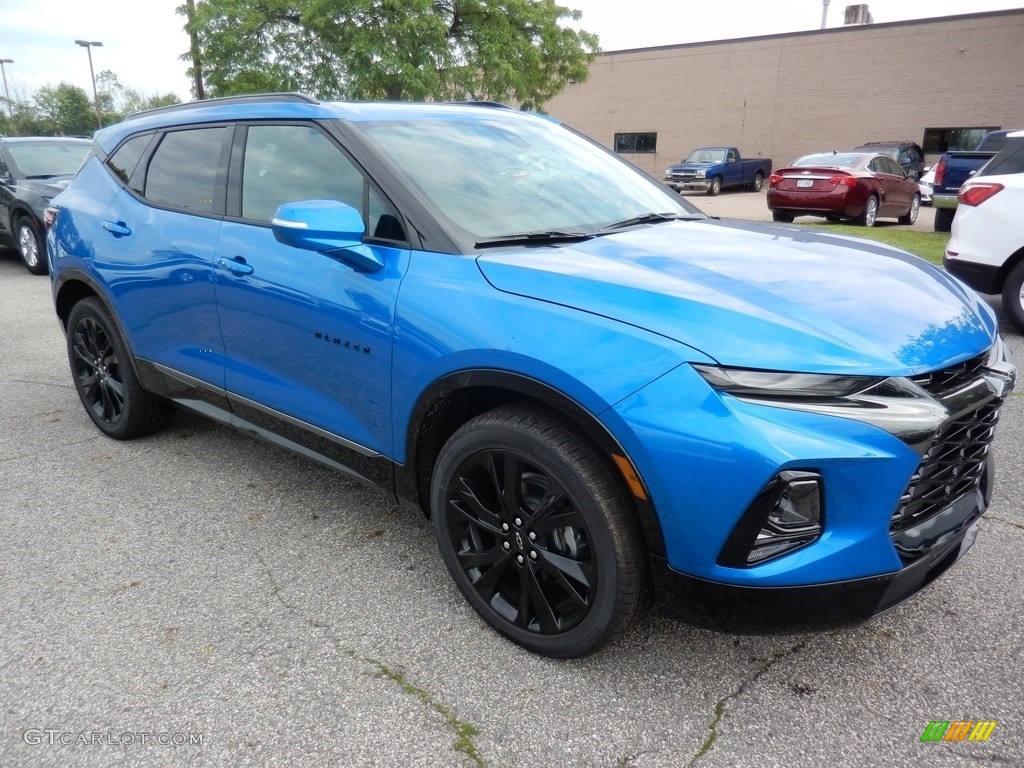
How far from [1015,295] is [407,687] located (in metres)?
6.33

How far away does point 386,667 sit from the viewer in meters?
2.35

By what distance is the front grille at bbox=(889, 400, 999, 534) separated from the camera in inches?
75.5

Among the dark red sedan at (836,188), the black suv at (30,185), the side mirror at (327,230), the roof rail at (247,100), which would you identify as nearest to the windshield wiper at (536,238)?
the side mirror at (327,230)

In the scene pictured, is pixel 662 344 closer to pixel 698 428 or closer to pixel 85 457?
pixel 698 428

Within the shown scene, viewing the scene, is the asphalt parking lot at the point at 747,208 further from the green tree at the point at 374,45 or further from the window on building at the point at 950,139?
the window on building at the point at 950,139

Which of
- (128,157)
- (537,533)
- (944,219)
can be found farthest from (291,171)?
(944,219)

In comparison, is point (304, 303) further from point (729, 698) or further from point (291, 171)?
point (729, 698)

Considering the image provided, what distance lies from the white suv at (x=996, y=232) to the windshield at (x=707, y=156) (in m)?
21.9

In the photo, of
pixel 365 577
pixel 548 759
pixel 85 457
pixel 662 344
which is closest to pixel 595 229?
pixel 662 344

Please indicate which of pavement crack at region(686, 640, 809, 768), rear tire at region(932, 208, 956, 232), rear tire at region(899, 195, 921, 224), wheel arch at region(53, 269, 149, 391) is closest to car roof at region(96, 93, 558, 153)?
wheel arch at region(53, 269, 149, 391)

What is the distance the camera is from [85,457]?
4.05m

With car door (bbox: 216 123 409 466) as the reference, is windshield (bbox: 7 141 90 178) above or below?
above

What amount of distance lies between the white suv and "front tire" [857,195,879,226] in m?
8.65

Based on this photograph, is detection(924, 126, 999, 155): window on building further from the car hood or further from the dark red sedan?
the car hood
